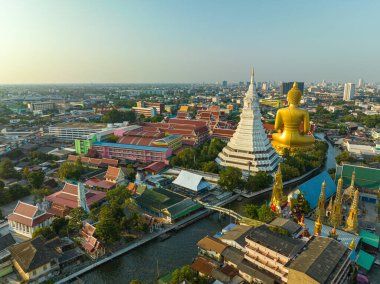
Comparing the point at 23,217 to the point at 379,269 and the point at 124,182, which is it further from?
the point at 379,269

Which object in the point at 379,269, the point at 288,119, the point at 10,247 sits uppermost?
the point at 288,119

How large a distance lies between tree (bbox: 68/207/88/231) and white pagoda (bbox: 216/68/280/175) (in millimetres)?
19121

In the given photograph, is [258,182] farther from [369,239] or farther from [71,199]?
[71,199]

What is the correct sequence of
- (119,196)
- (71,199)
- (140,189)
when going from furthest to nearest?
(140,189), (119,196), (71,199)

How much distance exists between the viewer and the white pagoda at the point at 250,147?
1398 inches

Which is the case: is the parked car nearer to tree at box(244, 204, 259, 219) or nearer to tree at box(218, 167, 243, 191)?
tree at box(244, 204, 259, 219)

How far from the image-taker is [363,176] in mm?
31672

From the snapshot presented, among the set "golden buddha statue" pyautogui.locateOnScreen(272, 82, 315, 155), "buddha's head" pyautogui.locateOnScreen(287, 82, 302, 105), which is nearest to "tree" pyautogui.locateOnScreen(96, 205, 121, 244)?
"golden buddha statue" pyautogui.locateOnScreen(272, 82, 315, 155)

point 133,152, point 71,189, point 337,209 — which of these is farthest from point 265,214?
point 133,152

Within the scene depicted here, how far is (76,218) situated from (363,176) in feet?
97.9

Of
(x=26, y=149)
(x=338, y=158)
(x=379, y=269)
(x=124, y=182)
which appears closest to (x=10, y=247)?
(x=124, y=182)

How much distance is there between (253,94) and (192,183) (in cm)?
1417

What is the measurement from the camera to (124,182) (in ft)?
111

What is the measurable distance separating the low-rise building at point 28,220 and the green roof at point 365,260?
2388 centimetres
